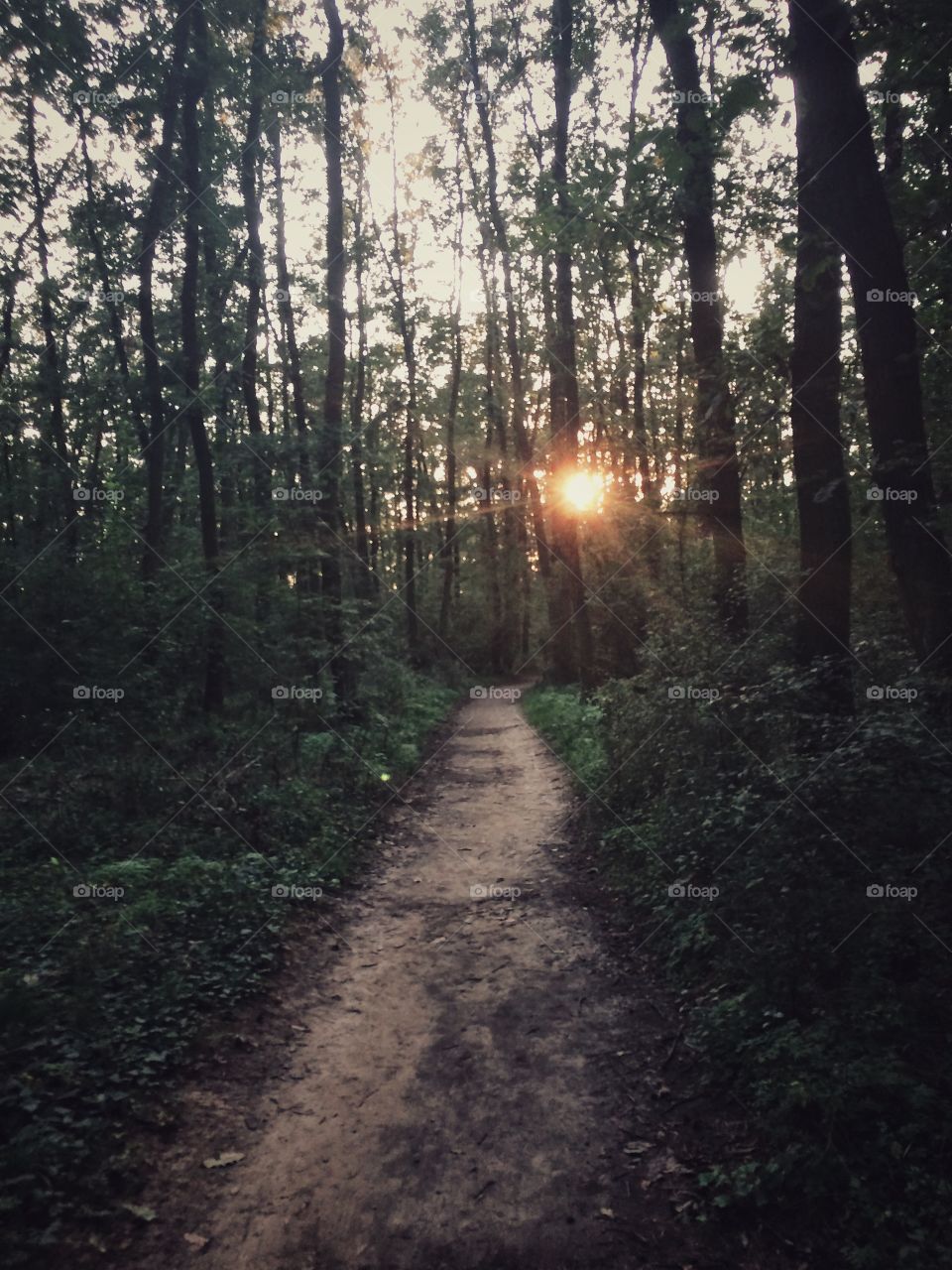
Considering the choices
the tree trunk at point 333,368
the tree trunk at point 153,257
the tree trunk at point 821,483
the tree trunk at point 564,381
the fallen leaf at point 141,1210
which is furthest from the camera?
the tree trunk at point 564,381

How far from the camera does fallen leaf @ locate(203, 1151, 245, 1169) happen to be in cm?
428

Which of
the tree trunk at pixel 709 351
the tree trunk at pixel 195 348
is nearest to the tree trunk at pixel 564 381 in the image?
the tree trunk at pixel 709 351

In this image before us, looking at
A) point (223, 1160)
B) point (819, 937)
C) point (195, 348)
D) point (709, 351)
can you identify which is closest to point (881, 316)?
point (709, 351)

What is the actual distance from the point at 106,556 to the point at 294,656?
18.9 feet

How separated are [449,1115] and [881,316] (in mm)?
6875

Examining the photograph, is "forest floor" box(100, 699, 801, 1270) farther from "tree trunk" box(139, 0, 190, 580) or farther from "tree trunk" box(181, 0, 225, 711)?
"tree trunk" box(139, 0, 190, 580)

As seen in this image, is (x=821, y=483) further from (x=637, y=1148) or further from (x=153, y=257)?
(x=153, y=257)

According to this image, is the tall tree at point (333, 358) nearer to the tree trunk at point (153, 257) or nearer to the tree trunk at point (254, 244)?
the tree trunk at point (254, 244)

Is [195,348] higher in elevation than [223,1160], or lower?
higher

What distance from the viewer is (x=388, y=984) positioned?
21.3ft

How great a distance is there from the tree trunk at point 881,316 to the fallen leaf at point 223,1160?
632 cm

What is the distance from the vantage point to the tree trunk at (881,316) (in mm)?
6141

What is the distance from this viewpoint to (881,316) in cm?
616

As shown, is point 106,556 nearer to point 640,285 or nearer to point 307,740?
point 307,740
